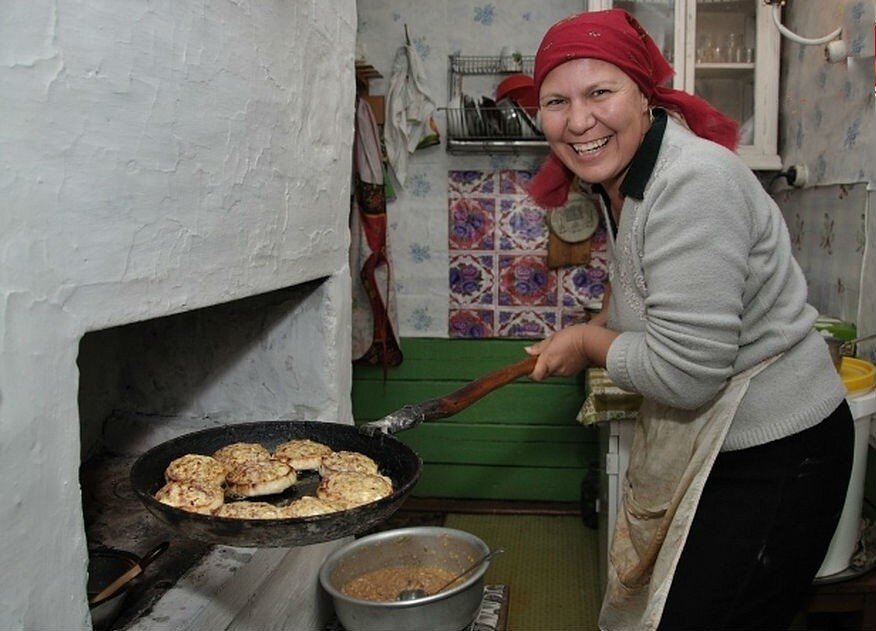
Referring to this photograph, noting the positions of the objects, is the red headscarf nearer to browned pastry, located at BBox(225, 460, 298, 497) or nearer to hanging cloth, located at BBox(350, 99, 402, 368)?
browned pastry, located at BBox(225, 460, 298, 497)

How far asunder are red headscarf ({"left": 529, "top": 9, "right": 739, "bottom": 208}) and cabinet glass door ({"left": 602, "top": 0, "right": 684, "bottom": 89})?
144cm

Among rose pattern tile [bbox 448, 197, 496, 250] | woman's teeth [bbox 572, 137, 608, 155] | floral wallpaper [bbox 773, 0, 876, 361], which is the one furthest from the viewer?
rose pattern tile [bbox 448, 197, 496, 250]

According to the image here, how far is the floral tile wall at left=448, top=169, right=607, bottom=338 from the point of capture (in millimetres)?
3334

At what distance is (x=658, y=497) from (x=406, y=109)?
2.09 metres

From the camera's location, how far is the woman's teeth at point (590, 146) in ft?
4.63

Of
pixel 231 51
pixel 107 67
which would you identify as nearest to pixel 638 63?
pixel 231 51

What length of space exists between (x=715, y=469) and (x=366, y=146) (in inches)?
81.4

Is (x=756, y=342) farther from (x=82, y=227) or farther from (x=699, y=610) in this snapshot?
(x=82, y=227)

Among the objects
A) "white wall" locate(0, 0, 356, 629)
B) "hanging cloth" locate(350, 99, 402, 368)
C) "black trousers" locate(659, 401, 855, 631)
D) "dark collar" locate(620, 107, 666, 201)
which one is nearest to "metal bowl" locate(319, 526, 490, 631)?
"black trousers" locate(659, 401, 855, 631)

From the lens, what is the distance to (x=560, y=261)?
3.31 m

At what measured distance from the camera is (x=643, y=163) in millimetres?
1344

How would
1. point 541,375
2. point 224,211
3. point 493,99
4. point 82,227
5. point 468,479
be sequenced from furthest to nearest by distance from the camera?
point 468,479
point 493,99
point 541,375
point 224,211
point 82,227

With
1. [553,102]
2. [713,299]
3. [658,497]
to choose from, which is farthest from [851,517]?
[553,102]

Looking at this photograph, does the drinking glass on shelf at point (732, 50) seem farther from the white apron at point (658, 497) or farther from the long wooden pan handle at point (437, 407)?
the long wooden pan handle at point (437, 407)
